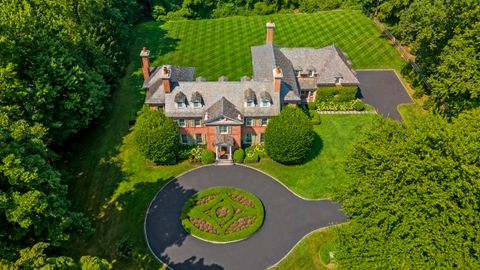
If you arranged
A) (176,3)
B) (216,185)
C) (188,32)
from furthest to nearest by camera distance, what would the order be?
(176,3)
(188,32)
(216,185)

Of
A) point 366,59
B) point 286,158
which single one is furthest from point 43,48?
point 366,59

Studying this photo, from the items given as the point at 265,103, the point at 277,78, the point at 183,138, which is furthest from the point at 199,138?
the point at 277,78

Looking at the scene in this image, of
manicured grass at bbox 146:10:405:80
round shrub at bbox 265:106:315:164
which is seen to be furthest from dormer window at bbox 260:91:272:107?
manicured grass at bbox 146:10:405:80

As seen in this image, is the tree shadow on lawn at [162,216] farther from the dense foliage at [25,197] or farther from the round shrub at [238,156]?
the dense foliage at [25,197]

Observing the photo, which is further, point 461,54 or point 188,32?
point 188,32

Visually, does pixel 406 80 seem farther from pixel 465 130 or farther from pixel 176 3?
pixel 176 3

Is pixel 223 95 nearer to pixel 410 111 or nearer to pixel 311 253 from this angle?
pixel 311 253
